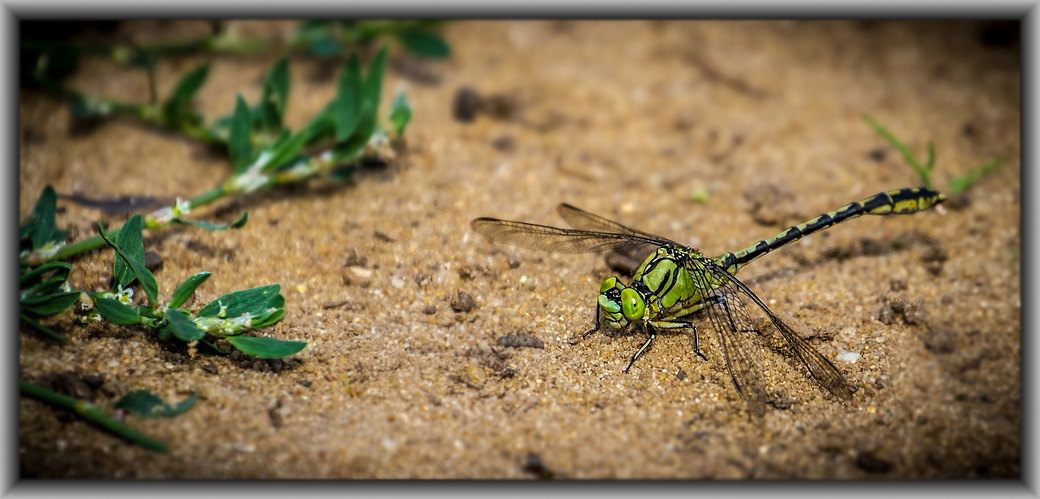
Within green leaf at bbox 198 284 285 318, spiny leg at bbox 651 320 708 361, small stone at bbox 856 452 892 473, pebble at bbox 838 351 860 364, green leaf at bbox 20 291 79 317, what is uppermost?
pebble at bbox 838 351 860 364

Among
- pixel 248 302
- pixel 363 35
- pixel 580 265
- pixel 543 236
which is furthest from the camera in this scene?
pixel 363 35

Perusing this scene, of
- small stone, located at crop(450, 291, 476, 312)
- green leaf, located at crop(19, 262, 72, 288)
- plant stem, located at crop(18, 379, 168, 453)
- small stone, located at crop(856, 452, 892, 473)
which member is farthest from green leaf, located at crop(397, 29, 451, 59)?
small stone, located at crop(856, 452, 892, 473)

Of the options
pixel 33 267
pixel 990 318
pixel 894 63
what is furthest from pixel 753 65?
pixel 33 267

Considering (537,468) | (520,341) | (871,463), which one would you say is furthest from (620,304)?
(871,463)

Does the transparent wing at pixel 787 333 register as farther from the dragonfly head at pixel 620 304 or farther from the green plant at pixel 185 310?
the green plant at pixel 185 310

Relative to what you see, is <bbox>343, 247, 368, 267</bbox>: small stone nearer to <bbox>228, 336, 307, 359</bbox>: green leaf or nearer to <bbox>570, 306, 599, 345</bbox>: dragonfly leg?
<bbox>228, 336, 307, 359</bbox>: green leaf

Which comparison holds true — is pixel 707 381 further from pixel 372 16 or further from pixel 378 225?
pixel 372 16

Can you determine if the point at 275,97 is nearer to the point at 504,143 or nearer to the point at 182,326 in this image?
the point at 504,143

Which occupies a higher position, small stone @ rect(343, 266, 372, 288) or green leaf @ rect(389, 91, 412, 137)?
green leaf @ rect(389, 91, 412, 137)
